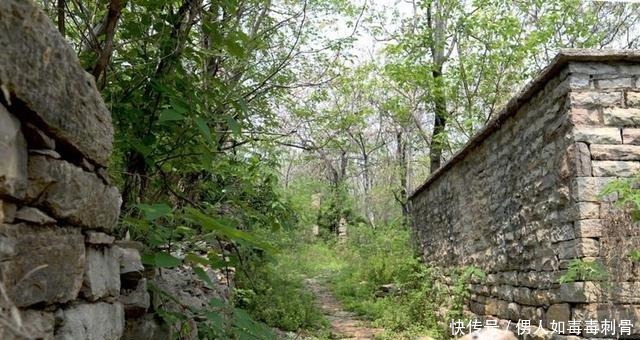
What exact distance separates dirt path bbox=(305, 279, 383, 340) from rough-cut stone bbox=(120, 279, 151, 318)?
4.87 meters

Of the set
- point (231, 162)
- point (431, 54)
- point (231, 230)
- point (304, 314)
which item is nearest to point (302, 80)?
point (304, 314)

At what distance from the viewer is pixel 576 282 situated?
11.6ft

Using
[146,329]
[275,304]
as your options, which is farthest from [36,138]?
[275,304]

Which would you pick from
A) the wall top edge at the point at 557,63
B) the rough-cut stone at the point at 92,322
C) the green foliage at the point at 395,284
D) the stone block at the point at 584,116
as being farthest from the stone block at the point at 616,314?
the rough-cut stone at the point at 92,322

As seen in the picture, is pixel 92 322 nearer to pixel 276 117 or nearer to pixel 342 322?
pixel 276 117

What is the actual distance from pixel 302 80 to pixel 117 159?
5.85m

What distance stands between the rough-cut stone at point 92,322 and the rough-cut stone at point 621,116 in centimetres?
344

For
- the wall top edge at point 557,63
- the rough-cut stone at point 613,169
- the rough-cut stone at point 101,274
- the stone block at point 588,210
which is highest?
the wall top edge at point 557,63

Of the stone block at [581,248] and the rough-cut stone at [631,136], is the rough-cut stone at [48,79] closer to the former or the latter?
the stone block at [581,248]

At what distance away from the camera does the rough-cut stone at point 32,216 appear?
1131 mm

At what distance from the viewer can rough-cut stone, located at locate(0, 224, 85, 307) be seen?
3.49 ft

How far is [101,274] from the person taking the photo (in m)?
1.67

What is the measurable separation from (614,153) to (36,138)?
3631mm

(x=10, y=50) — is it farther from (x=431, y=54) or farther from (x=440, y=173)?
(x=431, y=54)
